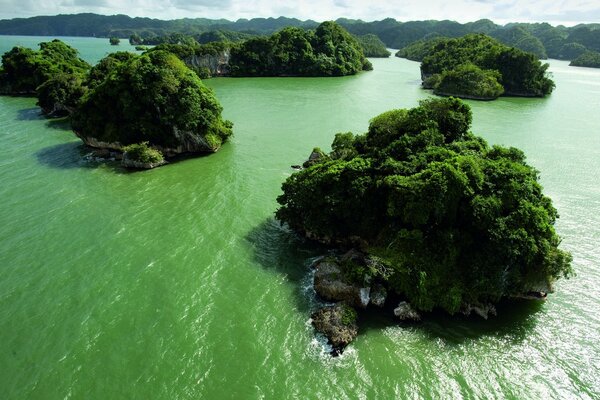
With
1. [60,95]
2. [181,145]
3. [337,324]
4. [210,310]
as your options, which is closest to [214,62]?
[60,95]

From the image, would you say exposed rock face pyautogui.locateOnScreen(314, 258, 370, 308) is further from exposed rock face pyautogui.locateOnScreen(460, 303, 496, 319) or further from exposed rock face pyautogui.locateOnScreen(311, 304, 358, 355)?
exposed rock face pyautogui.locateOnScreen(460, 303, 496, 319)

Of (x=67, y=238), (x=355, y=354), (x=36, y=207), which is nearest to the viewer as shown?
(x=355, y=354)

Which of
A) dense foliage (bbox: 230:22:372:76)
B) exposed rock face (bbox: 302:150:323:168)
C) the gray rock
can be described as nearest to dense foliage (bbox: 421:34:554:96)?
dense foliage (bbox: 230:22:372:76)

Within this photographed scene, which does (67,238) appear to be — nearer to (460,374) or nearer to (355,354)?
(355,354)

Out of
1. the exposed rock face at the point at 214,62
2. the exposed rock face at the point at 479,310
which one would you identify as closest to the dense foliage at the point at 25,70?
the exposed rock face at the point at 214,62

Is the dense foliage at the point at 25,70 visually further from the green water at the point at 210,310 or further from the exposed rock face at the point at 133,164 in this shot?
the exposed rock face at the point at 133,164

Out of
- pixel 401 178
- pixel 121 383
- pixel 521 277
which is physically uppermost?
pixel 401 178

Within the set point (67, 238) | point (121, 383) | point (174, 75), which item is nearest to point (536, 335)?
point (121, 383)
